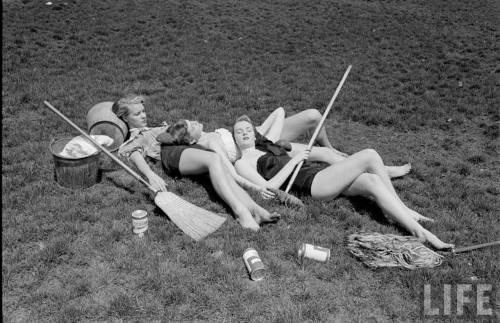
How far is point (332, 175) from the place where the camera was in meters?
4.69

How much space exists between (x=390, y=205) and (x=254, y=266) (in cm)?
163

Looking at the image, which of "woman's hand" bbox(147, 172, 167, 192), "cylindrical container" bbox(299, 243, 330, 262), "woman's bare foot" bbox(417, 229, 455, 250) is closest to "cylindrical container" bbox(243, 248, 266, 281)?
"cylindrical container" bbox(299, 243, 330, 262)

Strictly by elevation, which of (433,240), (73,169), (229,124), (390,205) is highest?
(390,205)

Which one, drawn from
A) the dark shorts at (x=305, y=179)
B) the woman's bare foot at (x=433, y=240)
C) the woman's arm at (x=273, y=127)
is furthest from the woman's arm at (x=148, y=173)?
the woman's bare foot at (x=433, y=240)

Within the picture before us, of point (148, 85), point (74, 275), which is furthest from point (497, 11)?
point (74, 275)

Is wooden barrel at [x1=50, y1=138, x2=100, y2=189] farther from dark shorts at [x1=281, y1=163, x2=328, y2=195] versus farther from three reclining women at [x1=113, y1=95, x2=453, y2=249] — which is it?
dark shorts at [x1=281, y1=163, x2=328, y2=195]

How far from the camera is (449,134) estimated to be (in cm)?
727

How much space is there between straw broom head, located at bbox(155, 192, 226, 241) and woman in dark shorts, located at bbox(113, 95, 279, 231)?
0.76 ft

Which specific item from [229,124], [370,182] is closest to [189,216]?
[370,182]

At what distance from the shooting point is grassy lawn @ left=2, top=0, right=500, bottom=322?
11.6 feet

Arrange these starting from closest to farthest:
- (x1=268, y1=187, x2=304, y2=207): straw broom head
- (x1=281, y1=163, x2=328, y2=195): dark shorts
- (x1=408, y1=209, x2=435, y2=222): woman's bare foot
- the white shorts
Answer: (x1=408, y1=209, x2=435, y2=222): woman's bare foot, (x1=268, y1=187, x2=304, y2=207): straw broom head, (x1=281, y1=163, x2=328, y2=195): dark shorts, the white shorts

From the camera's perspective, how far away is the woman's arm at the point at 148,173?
485 cm

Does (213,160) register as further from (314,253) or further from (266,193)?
(314,253)

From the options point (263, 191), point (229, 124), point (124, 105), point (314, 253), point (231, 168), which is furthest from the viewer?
Answer: point (229, 124)
